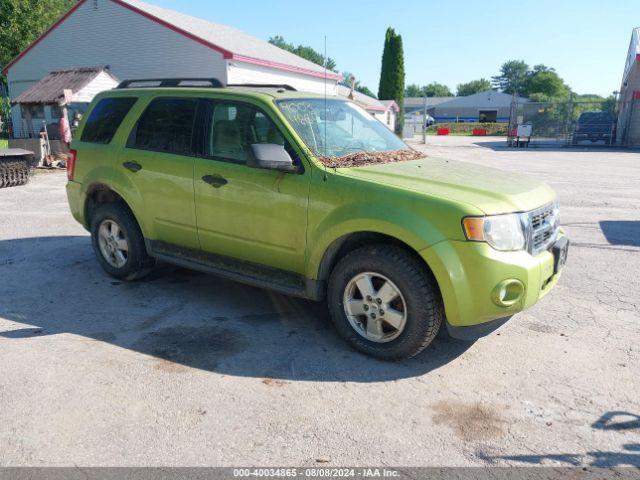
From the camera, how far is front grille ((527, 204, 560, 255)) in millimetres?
3617

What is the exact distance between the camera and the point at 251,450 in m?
2.84

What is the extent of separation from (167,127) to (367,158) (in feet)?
6.42

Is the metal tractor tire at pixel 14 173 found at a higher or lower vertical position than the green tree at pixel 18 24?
lower

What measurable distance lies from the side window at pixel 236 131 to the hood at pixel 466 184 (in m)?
0.78

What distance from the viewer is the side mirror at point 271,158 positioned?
388 cm

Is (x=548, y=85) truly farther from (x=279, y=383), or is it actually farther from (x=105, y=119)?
(x=279, y=383)

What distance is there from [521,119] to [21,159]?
29313mm

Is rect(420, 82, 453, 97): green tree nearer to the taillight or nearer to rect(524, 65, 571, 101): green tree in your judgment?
rect(524, 65, 571, 101): green tree

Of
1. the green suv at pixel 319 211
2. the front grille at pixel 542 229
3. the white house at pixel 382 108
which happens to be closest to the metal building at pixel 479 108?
the white house at pixel 382 108

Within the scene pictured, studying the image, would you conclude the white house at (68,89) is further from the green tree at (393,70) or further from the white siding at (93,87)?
the green tree at (393,70)

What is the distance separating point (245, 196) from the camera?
169 inches

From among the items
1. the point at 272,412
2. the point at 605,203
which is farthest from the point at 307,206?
the point at 605,203

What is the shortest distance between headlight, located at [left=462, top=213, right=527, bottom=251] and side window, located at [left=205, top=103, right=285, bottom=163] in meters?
1.64

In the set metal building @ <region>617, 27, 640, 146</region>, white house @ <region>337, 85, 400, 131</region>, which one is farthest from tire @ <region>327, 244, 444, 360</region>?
white house @ <region>337, 85, 400, 131</region>
